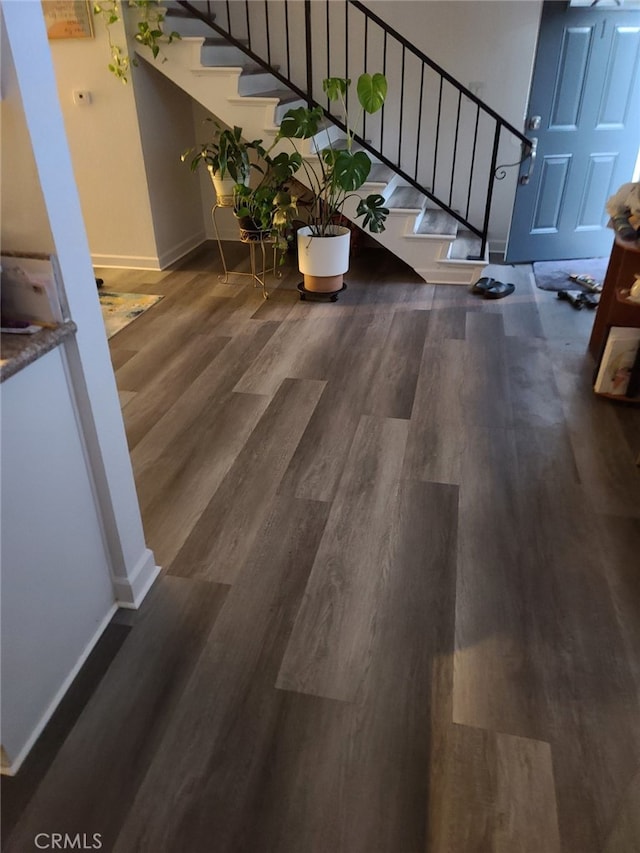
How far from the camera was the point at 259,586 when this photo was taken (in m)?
1.83

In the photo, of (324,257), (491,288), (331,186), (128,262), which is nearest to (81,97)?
(128,262)

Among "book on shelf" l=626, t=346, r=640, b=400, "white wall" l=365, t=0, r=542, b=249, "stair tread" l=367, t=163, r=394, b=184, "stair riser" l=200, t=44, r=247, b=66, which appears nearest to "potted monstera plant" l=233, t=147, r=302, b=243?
"stair tread" l=367, t=163, r=394, b=184

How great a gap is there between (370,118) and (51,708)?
454cm

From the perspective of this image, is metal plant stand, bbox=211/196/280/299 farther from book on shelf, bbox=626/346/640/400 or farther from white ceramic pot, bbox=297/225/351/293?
book on shelf, bbox=626/346/640/400

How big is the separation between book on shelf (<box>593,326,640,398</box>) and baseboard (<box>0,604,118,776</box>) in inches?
91.3

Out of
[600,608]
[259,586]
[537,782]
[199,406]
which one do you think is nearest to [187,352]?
[199,406]

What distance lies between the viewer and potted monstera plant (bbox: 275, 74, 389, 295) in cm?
344

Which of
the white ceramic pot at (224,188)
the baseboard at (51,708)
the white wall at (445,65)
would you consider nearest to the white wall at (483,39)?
the white wall at (445,65)

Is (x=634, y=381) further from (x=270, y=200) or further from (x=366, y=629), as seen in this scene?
(x=270, y=200)

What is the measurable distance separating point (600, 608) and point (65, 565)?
150cm

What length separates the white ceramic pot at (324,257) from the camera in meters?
3.76

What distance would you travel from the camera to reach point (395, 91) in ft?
14.7

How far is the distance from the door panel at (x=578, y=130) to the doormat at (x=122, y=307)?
8.87ft

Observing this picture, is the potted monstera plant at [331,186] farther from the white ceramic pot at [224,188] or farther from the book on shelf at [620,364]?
the book on shelf at [620,364]
